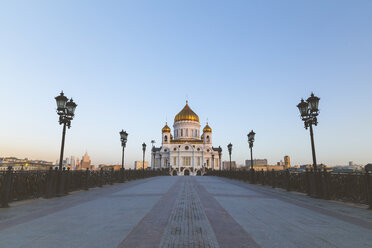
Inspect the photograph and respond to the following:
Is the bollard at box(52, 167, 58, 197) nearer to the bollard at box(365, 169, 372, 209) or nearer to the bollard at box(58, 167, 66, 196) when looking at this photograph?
the bollard at box(58, 167, 66, 196)

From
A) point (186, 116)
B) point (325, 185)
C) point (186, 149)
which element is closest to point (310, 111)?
point (325, 185)

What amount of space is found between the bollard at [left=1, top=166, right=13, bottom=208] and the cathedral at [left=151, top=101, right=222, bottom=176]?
59.9 metres

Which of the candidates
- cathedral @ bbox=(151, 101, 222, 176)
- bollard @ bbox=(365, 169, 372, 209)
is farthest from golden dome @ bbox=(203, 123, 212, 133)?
bollard @ bbox=(365, 169, 372, 209)

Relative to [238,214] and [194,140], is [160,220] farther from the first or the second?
[194,140]

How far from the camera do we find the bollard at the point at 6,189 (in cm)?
778

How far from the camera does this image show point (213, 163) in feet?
244

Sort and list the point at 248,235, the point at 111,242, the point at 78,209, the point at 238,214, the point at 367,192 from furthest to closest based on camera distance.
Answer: the point at 367,192
the point at 78,209
the point at 238,214
the point at 248,235
the point at 111,242

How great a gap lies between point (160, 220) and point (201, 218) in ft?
3.57

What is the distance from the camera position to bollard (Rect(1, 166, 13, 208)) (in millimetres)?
7775

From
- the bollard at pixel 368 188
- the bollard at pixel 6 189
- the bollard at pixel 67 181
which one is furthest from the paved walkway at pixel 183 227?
the bollard at pixel 67 181

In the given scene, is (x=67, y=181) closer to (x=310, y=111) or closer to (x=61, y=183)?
(x=61, y=183)

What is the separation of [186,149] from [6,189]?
6402cm

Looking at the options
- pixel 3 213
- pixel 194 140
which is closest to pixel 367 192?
pixel 3 213

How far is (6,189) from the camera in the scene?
797 centimetres
